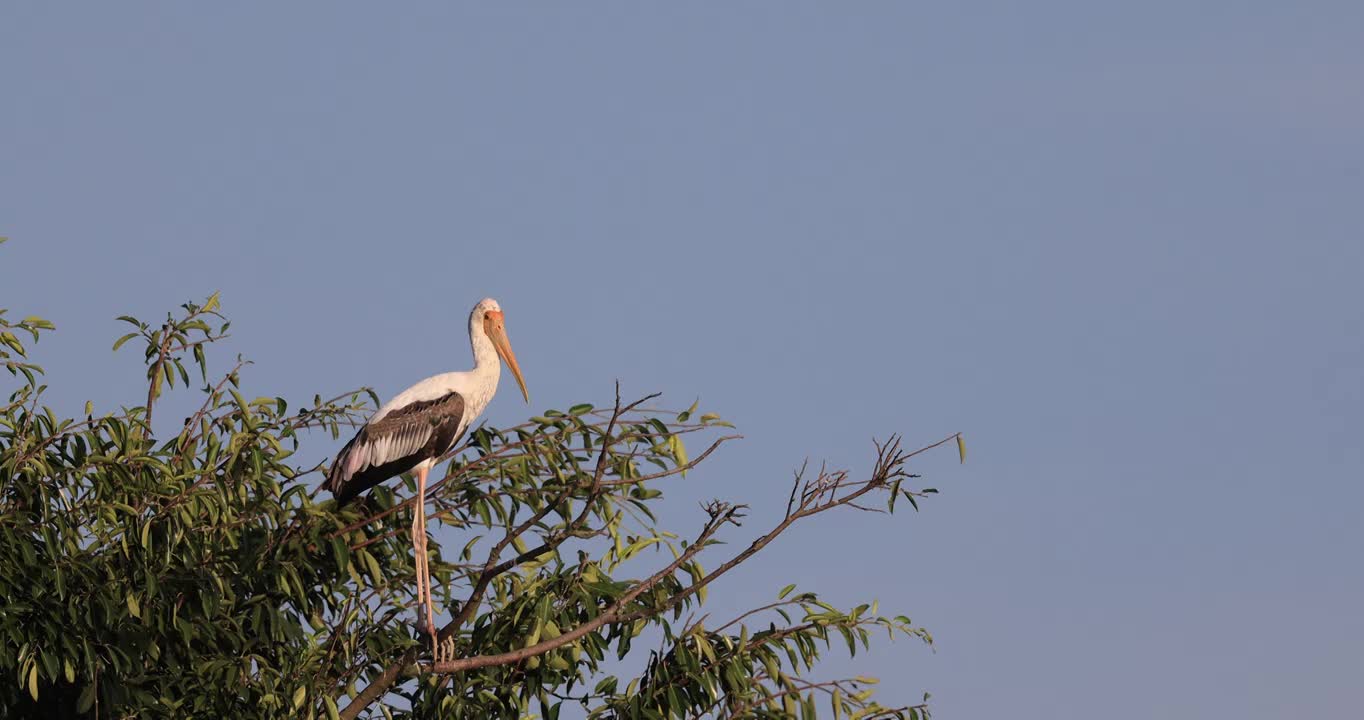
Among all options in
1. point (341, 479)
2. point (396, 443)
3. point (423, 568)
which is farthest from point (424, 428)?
point (423, 568)

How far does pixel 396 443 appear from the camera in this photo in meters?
11.6

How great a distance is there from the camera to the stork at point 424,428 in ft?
A: 35.4

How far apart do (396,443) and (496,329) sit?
1764 millimetres

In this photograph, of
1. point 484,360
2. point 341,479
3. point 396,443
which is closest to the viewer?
point 341,479

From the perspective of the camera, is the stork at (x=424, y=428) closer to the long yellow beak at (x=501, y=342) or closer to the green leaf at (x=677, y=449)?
the long yellow beak at (x=501, y=342)

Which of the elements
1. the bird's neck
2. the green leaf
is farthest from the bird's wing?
the green leaf

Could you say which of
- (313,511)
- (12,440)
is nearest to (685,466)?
(313,511)

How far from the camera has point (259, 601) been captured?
9.87 meters

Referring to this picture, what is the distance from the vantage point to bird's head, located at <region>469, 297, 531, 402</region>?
1307cm

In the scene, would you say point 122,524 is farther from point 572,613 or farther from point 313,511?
point 572,613

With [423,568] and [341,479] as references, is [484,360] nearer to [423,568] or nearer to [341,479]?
[341,479]

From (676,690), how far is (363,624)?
6.69ft

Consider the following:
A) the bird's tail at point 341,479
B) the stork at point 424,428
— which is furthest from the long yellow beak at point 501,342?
the bird's tail at point 341,479

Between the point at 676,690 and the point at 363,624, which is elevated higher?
the point at 363,624
